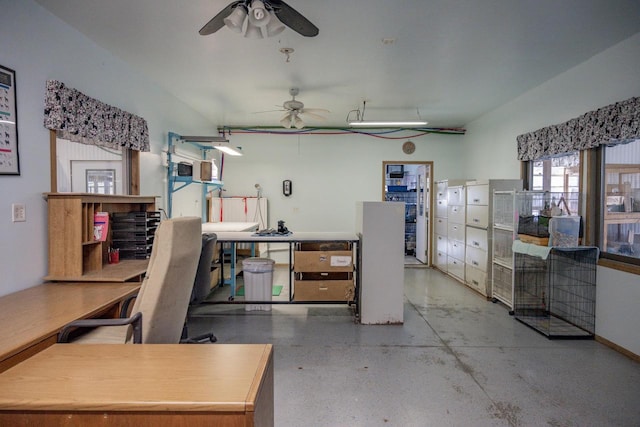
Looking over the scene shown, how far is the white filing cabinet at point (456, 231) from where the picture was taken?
519 cm

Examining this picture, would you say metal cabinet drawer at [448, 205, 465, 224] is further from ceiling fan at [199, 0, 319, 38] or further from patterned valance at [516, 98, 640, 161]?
ceiling fan at [199, 0, 319, 38]

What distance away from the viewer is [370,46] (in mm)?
3098

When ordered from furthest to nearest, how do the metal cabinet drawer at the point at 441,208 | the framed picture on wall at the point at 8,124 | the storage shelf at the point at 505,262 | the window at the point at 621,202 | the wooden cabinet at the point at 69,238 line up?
1. the metal cabinet drawer at the point at 441,208
2. the storage shelf at the point at 505,262
3. the window at the point at 621,202
4. the wooden cabinet at the point at 69,238
5. the framed picture on wall at the point at 8,124

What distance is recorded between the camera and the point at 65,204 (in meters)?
2.42

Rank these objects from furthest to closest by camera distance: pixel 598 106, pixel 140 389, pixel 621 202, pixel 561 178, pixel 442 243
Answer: pixel 442 243
pixel 561 178
pixel 598 106
pixel 621 202
pixel 140 389

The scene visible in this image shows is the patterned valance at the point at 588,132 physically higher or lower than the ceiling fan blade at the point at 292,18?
lower

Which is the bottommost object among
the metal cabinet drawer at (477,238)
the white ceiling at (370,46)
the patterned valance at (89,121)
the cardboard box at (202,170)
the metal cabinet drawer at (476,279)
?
the metal cabinet drawer at (476,279)

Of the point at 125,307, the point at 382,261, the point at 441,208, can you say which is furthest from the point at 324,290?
the point at 441,208

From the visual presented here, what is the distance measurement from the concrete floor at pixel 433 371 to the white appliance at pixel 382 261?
0.19 m

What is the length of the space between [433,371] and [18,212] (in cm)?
323

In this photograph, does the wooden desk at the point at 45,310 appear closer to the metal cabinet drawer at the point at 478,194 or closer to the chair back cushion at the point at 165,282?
the chair back cushion at the point at 165,282

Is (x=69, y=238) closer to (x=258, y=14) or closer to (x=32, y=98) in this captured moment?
(x=32, y=98)

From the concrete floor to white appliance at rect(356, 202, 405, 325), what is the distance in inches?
7.6

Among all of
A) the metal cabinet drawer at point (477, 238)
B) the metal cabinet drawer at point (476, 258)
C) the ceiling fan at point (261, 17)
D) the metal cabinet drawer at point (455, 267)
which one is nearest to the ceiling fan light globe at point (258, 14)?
the ceiling fan at point (261, 17)
